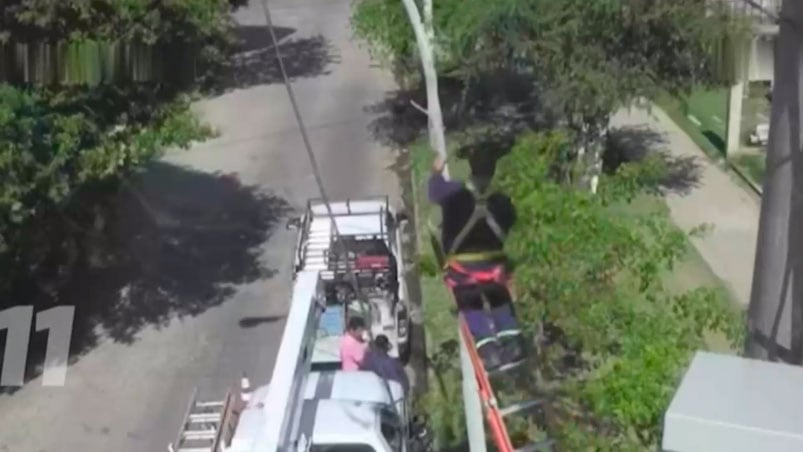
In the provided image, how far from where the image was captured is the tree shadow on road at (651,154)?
20.5 m

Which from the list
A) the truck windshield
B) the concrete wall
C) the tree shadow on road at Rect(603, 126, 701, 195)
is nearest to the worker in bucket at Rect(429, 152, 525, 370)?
the truck windshield

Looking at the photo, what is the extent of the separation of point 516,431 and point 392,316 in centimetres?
628

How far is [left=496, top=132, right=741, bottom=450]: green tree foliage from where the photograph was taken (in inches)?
257

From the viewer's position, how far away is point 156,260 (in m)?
17.7

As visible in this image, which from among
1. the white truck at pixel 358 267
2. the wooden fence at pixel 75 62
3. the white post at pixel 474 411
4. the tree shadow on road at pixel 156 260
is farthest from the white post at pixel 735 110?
the white post at pixel 474 411

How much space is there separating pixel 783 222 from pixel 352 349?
7.97 m

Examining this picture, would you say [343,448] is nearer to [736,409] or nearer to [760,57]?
[736,409]

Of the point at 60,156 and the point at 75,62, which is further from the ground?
the point at 75,62

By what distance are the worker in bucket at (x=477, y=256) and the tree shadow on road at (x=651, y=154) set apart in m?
12.6

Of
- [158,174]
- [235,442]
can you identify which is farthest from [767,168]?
[158,174]

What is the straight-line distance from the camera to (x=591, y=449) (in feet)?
22.5

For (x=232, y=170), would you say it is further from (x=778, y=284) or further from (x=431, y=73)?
(x=778, y=284)

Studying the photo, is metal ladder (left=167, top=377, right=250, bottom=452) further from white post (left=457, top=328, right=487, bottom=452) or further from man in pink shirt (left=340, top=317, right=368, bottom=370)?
white post (left=457, top=328, right=487, bottom=452)

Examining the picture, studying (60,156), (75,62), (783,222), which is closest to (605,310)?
(783,222)
